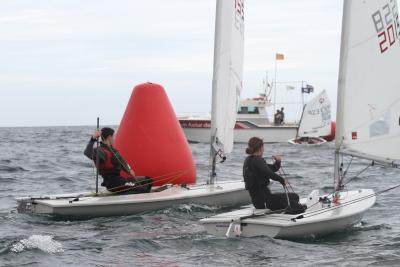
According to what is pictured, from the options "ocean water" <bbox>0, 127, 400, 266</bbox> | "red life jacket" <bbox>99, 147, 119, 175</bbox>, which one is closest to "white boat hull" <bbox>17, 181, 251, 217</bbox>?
"ocean water" <bbox>0, 127, 400, 266</bbox>

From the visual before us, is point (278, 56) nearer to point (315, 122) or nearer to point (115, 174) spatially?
point (315, 122)

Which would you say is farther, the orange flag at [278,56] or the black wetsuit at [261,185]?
the orange flag at [278,56]

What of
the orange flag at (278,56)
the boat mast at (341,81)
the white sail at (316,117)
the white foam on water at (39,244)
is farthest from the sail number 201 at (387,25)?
the orange flag at (278,56)

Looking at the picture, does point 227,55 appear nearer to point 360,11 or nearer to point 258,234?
point 360,11

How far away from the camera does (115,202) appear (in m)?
9.90

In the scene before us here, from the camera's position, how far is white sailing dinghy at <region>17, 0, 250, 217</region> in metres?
9.91

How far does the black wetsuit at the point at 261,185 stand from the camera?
8.57 meters

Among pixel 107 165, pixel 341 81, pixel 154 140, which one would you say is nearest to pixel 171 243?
pixel 107 165

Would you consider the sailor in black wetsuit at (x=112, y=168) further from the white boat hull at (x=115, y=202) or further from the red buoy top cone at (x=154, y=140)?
the red buoy top cone at (x=154, y=140)

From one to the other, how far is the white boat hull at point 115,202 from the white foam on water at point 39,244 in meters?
1.61

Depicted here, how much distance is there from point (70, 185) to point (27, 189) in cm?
110

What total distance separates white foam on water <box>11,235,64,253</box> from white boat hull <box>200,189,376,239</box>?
1687 millimetres

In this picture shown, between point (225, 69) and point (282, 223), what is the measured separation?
4.84 m

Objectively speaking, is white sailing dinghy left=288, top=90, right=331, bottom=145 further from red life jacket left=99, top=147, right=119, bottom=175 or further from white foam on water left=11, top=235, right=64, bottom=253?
white foam on water left=11, top=235, right=64, bottom=253
